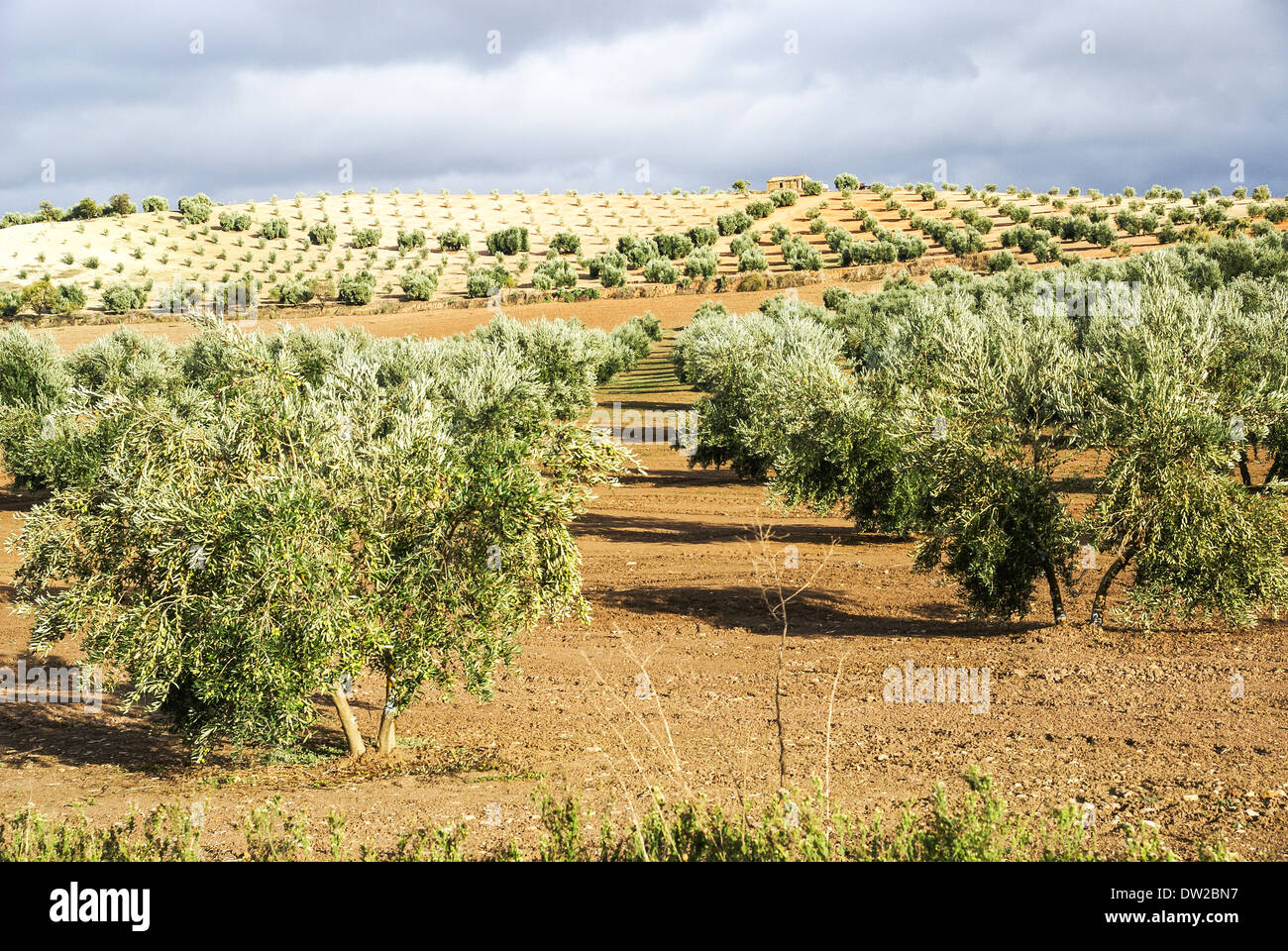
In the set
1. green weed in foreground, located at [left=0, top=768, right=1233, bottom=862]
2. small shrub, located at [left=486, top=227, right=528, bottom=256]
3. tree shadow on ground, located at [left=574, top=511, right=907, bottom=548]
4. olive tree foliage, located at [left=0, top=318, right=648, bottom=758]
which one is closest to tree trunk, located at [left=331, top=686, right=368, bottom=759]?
olive tree foliage, located at [left=0, top=318, right=648, bottom=758]

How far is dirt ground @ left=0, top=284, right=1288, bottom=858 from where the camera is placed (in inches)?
341

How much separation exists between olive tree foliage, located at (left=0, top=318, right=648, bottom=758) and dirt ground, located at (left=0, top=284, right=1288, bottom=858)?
1087 mm

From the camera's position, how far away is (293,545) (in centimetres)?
888

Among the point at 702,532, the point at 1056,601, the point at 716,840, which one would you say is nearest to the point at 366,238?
the point at 702,532

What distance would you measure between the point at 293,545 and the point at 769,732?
578 centimetres

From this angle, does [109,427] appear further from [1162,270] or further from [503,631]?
[1162,270]

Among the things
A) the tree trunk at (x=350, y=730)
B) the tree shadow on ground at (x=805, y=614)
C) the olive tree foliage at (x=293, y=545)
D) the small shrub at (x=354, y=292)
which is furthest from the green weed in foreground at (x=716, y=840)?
the small shrub at (x=354, y=292)

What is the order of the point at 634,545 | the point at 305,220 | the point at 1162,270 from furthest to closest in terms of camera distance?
1. the point at 305,220
2. the point at 1162,270
3. the point at 634,545

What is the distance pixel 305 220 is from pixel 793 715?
116 meters

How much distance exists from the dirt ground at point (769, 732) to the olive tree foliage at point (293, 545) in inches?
42.8

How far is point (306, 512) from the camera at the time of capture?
29.6 ft

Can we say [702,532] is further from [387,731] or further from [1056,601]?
[387,731]

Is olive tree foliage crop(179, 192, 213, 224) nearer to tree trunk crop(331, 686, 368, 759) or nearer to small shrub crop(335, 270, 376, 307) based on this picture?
small shrub crop(335, 270, 376, 307)
